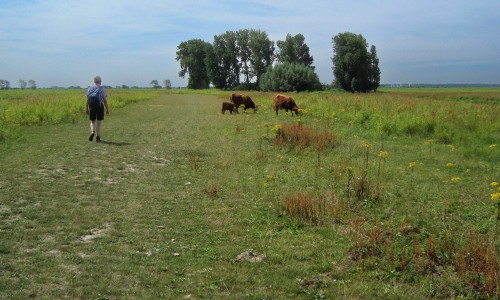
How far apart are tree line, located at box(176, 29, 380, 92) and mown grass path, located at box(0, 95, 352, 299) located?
55853mm

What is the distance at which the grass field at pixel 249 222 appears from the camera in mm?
4105

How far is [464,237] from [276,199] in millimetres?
2938

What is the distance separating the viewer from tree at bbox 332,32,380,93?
254 ft

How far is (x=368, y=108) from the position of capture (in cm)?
2034

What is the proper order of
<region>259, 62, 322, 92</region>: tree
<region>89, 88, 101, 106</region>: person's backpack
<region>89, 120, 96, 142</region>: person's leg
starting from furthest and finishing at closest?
1. <region>259, 62, 322, 92</region>: tree
2. <region>89, 120, 96, 142</region>: person's leg
3. <region>89, 88, 101, 106</region>: person's backpack

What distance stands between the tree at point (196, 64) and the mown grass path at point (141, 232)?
9987cm

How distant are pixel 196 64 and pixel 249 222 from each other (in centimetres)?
10609

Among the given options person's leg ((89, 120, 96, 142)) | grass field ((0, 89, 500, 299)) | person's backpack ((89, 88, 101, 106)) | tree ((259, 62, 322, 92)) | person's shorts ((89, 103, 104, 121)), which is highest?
tree ((259, 62, 322, 92))

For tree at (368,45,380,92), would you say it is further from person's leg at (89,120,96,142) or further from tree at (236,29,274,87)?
person's leg at (89,120,96,142)

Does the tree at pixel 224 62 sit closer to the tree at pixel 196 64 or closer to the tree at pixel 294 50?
the tree at pixel 196 64

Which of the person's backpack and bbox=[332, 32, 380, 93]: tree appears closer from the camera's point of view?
the person's backpack

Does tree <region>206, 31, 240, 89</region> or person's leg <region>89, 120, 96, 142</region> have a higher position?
tree <region>206, 31, 240, 89</region>

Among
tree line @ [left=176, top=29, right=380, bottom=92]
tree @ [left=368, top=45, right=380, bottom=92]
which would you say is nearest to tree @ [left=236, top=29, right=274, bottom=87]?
tree line @ [left=176, top=29, right=380, bottom=92]

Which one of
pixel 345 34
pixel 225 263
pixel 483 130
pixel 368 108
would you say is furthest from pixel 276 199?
pixel 345 34
